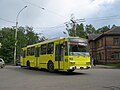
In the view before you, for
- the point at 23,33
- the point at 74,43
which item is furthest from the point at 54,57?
the point at 23,33

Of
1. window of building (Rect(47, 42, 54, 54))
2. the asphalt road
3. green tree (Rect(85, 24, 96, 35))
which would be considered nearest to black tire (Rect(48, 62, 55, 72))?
window of building (Rect(47, 42, 54, 54))

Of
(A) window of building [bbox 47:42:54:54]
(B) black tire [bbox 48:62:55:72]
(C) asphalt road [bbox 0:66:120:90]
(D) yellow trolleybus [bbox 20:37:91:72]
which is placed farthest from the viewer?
(B) black tire [bbox 48:62:55:72]

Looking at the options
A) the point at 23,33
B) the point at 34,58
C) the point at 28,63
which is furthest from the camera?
the point at 23,33

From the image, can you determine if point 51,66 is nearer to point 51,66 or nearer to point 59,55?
point 51,66

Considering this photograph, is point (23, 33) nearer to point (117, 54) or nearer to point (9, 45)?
point (9, 45)

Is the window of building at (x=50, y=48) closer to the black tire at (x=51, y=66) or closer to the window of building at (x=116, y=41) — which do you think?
the black tire at (x=51, y=66)

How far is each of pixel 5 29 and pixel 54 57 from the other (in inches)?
2643

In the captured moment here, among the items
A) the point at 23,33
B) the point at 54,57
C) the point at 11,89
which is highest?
the point at 23,33

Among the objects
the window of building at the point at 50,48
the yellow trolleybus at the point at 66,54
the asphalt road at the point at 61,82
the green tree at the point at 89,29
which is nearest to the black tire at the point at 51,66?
the yellow trolleybus at the point at 66,54

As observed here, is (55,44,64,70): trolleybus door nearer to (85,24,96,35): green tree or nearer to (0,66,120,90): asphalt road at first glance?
(0,66,120,90): asphalt road

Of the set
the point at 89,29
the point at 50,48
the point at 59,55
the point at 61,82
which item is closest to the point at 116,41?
the point at 50,48

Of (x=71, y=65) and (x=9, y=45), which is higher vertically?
(x=9, y=45)

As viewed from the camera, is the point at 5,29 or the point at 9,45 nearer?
the point at 9,45

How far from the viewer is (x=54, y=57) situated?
902 inches
